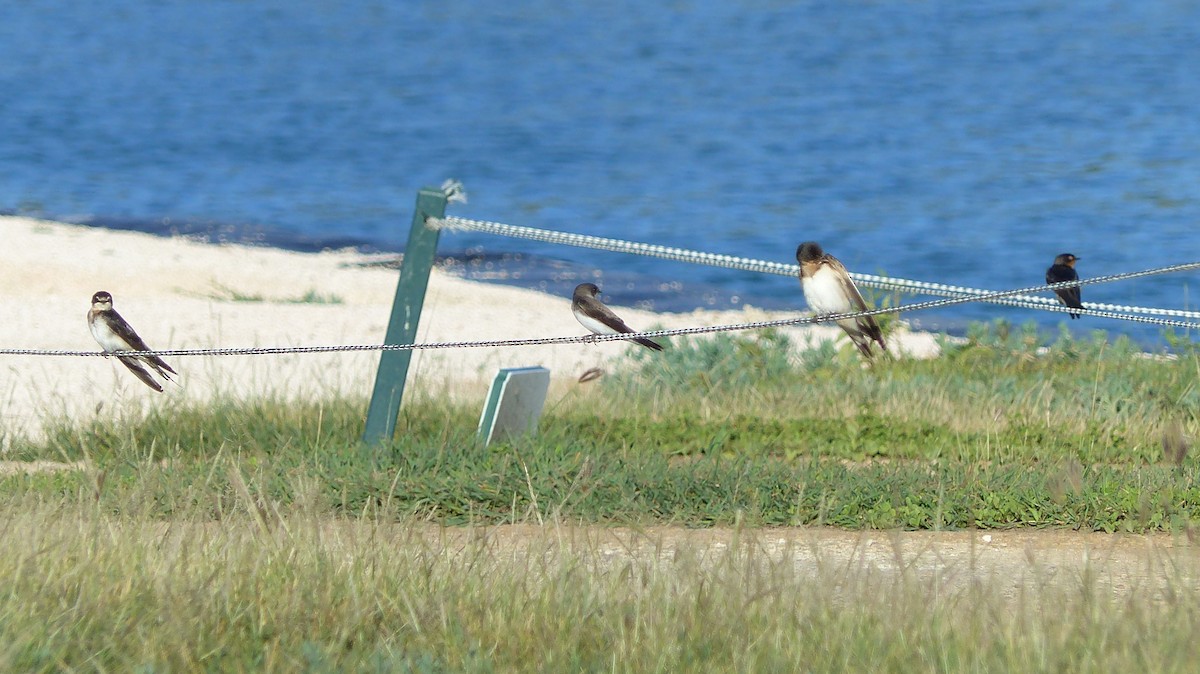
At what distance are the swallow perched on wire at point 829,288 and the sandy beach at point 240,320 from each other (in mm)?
2940

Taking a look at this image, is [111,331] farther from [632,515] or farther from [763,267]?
[763,267]

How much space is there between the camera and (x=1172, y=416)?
9.12 meters

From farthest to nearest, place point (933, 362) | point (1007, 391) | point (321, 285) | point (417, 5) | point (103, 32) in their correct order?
1. point (417, 5)
2. point (103, 32)
3. point (321, 285)
4. point (933, 362)
5. point (1007, 391)

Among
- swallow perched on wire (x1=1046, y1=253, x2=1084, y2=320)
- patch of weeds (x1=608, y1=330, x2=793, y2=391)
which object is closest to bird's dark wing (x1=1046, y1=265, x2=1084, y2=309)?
swallow perched on wire (x1=1046, y1=253, x2=1084, y2=320)

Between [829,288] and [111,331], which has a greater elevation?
[829,288]

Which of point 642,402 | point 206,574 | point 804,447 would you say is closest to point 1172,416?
point 804,447

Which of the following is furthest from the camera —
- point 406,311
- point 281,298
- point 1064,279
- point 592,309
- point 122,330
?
point 281,298

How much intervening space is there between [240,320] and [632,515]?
330 inches

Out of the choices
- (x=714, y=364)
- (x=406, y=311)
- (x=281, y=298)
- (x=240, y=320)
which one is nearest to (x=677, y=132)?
(x=281, y=298)

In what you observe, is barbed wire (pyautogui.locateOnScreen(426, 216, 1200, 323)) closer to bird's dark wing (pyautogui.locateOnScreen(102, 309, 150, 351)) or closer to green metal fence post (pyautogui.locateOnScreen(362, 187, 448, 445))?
green metal fence post (pyautogui.locateOnScreen(362, 187, 448, 445))

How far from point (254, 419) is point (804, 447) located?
10.0 feet

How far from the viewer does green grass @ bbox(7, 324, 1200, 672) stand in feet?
14.9

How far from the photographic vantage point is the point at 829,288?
7.03 m

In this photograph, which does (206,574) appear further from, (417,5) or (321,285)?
(417,5)
